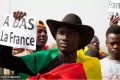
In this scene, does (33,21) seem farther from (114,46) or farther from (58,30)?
(114,46)

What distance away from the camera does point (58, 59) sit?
19.2 ft

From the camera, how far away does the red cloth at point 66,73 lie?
18.7ft

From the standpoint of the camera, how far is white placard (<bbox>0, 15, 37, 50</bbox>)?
6.32m

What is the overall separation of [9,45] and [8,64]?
441 millimetres

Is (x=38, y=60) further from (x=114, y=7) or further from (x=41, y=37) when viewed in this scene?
(x=114, y=7)

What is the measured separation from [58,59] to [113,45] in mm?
1357

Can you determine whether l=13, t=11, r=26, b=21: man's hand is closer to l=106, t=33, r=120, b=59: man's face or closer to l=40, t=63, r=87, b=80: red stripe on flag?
l=40, t=63, r=87, b=80: red stripe on flag

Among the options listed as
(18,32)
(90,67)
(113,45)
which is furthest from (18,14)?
(113,45)

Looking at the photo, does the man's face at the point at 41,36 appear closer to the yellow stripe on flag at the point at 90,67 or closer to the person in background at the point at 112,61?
the person in background at the point at 112,61

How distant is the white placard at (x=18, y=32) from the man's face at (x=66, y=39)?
2.43 feet

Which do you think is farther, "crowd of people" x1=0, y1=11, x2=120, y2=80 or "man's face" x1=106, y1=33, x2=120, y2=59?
"man's face" x1=106, y1=33, x2=120, y2=59

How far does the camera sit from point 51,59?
5863mm

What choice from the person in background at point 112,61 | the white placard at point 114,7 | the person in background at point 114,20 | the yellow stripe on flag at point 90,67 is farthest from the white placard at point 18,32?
the white placard at point 114,7

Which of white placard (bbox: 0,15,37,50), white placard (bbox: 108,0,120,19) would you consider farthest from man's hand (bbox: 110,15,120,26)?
white placard (bbox: 0,15,37,50)
